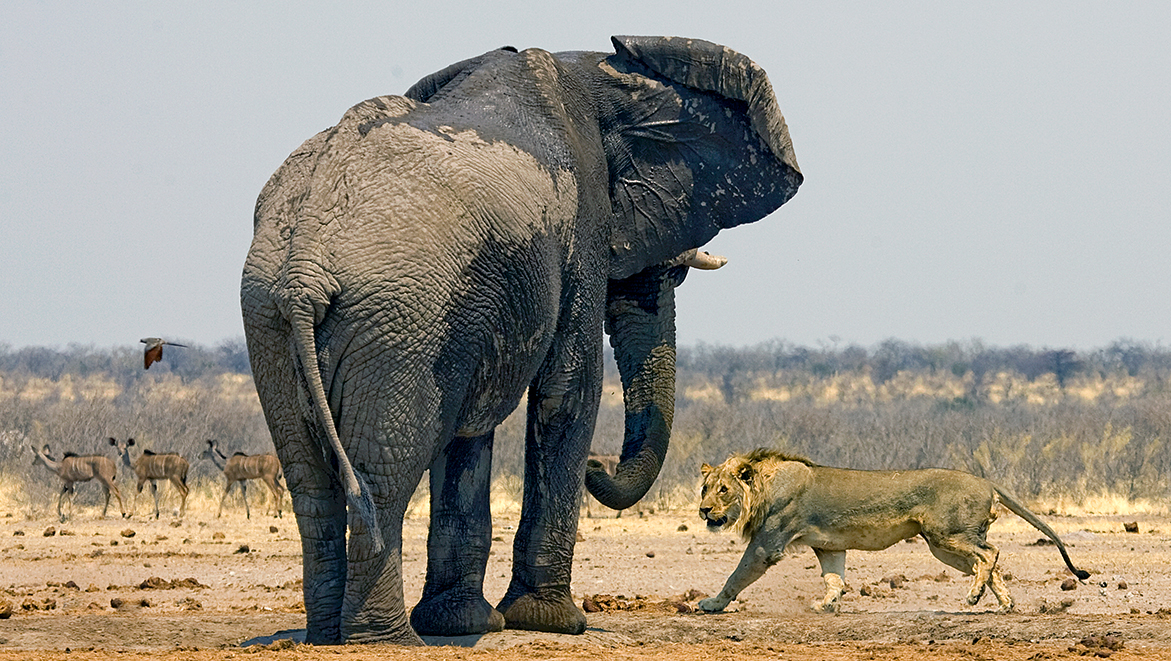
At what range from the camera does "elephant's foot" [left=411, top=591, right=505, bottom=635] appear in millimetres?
9031

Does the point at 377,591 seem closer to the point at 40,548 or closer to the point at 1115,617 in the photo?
the point at 1115,617

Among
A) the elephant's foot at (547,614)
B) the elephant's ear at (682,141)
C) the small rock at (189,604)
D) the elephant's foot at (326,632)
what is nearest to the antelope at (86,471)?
the small rock at (189,604)

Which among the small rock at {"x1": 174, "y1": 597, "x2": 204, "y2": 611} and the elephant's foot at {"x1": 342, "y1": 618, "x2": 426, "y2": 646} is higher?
the elephant's foot at {"x1": 342, "y1": 618, "x2": 426, "y2": 646}

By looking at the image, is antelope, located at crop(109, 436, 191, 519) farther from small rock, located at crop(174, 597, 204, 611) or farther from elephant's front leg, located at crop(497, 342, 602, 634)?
elephant's front leg, located at crop(497, 342, 602, 634)

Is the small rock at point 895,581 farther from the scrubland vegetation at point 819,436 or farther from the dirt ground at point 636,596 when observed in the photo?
the scrubland vegetation at point 819,436

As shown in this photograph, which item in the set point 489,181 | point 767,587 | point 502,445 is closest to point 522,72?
point 489,181

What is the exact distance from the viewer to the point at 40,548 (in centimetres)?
1686

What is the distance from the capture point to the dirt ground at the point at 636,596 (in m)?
8.55

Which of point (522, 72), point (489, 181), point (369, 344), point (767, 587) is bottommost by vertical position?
point (767, 587)

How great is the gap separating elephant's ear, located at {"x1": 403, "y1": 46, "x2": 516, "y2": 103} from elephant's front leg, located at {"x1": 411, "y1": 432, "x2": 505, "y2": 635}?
188cm

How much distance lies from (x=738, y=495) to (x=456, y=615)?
318 cm

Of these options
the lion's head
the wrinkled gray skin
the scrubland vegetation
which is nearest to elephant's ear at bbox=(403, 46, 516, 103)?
the wrinkled gray skin

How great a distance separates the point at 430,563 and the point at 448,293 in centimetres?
240

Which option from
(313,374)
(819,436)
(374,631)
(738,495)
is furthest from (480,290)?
(819,436)
